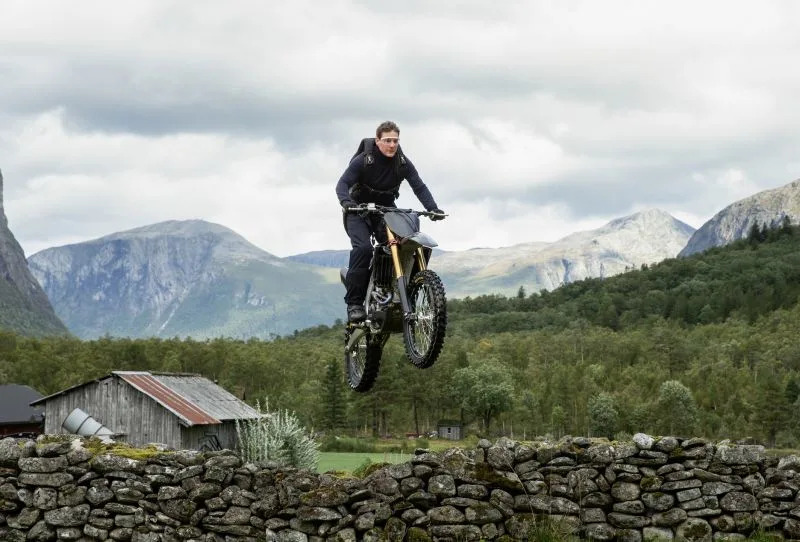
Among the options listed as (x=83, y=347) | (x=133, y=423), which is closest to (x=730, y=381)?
(x=83, y=347)

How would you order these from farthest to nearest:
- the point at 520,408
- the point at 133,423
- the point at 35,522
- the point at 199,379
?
the point at 520,408
the point at 199,379
the point at 133,423
the point at 35,522

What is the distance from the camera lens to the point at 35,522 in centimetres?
1587

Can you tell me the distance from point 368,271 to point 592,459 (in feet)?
19.6

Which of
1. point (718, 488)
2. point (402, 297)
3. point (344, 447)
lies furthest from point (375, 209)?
point (344, 447)

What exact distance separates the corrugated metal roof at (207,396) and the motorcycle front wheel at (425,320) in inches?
1298

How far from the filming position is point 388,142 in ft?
35.6

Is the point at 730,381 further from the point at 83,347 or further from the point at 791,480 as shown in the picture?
the point at 791,480

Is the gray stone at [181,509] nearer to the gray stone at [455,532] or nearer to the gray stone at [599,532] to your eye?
the gray stone at [455,532]

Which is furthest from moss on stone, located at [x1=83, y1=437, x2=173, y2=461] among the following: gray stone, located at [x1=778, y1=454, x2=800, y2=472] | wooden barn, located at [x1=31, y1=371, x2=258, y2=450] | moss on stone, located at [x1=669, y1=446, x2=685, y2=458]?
wooden barn, located at [x1=31, y1=371, x2=258, y2=450]

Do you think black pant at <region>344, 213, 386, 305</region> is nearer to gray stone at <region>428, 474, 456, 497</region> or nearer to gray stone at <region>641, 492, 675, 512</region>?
gray stone at <region>428, 474, 456, 497</region>

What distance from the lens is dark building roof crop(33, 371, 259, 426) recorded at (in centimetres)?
4006

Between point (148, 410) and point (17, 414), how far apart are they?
26589 mm

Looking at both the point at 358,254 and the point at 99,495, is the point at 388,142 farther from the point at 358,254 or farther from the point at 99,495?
the point at 99,495

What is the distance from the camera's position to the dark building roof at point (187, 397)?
4006cm
